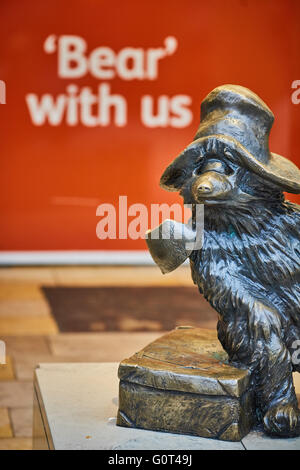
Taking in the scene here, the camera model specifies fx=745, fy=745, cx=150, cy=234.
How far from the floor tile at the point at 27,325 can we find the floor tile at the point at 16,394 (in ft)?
2.11

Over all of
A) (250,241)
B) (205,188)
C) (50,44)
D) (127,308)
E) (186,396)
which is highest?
(50,44)

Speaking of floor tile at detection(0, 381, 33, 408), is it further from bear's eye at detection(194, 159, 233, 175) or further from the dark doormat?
bear's eye at detection(194, 159, 233, 175)

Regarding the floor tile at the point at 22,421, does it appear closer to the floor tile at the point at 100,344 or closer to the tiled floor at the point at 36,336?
the tiled floor at the point at 36,336

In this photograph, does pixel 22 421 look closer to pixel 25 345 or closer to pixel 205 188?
pixel 25 345

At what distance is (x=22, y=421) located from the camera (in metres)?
2.59

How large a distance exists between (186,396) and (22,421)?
1.27 m

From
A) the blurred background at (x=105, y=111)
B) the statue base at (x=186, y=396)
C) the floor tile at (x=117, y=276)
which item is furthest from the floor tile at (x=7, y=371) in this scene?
the statue base at (x=186, y=396)

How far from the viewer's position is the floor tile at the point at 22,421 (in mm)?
2496

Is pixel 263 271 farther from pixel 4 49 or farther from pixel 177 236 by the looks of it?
pixel 4 49

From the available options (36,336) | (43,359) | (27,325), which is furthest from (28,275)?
(43,359)

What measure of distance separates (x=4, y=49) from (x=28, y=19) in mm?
250

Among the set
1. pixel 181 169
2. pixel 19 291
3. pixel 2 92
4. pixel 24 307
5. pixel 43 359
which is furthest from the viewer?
pixel 2 92

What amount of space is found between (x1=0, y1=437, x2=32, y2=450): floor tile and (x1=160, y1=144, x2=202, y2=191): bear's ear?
3.97 ft
